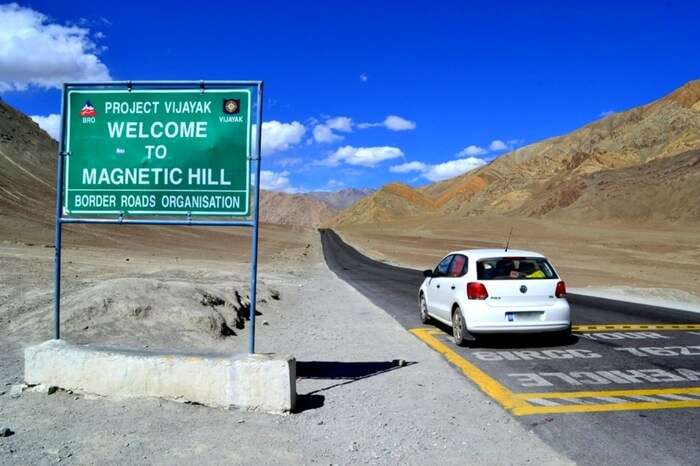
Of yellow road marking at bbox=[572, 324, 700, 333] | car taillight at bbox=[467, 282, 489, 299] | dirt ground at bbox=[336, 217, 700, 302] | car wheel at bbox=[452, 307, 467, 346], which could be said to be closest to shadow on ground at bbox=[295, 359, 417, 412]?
car wheel at bbox=[452, 307, 467, 346]

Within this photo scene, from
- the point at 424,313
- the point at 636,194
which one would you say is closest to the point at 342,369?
the point at 424,313

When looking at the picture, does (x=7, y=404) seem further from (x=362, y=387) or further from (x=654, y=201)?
(x=654, y=201)

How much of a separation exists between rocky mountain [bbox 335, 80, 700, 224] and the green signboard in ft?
268

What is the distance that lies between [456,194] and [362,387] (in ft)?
633

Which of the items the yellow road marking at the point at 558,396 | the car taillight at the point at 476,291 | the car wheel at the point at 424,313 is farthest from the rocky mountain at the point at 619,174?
the yellow road marking at the point at 558,396

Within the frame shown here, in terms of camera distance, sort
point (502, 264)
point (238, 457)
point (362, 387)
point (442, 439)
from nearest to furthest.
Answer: point (238, 457), point (442, 439), point (362, 387), point (502, 264)

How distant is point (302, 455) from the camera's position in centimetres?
488

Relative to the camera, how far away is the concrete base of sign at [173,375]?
227 inches

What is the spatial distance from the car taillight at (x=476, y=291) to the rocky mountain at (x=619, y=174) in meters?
77.2

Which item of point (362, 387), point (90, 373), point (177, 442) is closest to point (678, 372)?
point (362, 387)

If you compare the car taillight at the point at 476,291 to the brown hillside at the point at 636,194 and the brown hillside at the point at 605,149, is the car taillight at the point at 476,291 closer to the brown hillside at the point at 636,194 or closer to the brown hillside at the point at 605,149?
the brown hillside at the point at 636,194

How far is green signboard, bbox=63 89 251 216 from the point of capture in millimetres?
6605

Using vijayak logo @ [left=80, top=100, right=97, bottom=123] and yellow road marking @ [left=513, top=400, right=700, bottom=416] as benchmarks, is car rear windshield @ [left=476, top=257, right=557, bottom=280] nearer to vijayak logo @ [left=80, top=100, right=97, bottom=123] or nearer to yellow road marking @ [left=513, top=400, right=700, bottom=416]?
yellow road marking @ [left=513, top=400, right=700, bottom=416]

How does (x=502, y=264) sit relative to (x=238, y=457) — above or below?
above
